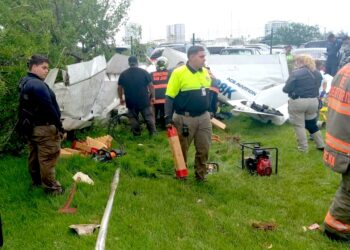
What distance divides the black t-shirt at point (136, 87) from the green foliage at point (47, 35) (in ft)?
4.21

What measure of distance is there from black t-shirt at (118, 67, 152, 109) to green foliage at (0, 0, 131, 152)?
1284 mm

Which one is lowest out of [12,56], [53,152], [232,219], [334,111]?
[232,219]

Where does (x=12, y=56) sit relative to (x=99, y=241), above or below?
above

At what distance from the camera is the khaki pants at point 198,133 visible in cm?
575

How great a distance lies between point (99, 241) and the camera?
3873 millimetres

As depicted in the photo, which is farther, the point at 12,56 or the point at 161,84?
the point at 161,84

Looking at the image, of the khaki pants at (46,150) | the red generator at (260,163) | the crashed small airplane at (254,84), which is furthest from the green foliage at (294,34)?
the khaki pants at (46,150)

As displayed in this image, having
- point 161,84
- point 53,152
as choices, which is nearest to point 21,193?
point 53,152

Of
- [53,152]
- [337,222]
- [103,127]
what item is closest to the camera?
[337,222]

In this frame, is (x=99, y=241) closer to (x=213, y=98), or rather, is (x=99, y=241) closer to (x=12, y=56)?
(x=12, y=56)

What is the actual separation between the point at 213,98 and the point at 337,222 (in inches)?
222

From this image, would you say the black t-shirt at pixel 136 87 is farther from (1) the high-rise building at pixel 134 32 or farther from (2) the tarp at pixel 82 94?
(1) the high-rise building at pixel 134 32

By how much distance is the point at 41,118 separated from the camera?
16.6 ft

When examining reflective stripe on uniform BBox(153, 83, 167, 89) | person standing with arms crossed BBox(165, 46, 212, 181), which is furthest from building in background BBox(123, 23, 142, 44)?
person standing with arms crossed BBox(165, 46, 212, 181)
